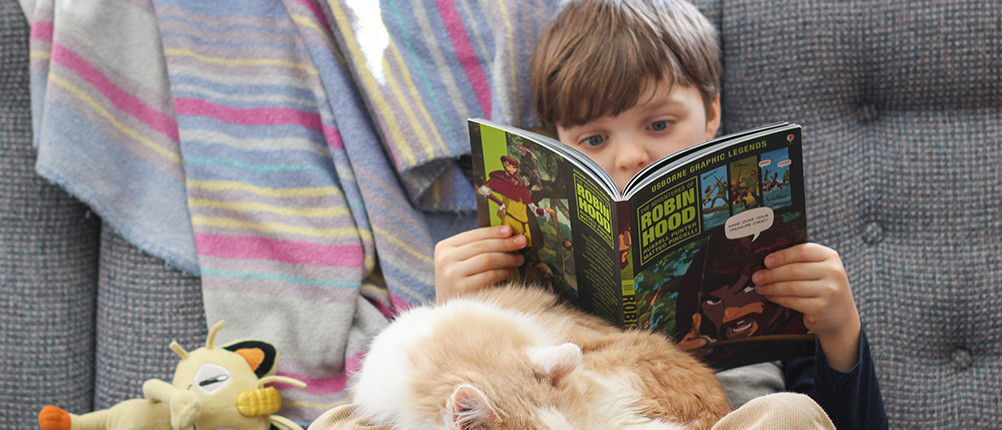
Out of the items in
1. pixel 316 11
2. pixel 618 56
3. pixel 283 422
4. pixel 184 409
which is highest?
pixel 316 11

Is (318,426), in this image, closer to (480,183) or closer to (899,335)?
(480,183)

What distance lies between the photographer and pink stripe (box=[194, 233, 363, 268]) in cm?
106

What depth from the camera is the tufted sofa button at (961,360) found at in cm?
106

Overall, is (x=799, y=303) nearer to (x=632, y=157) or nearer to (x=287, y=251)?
(x=632, y=157)

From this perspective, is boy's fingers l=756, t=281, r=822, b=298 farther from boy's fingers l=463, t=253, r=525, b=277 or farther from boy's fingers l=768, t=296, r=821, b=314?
boy's fingers l=463, t=253, r=525, b=277

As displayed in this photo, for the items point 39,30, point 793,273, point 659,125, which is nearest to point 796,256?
point 793,273

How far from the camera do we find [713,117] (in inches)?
44.2

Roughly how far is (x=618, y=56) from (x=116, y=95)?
845 millimetres

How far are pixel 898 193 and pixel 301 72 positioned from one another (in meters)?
1.08

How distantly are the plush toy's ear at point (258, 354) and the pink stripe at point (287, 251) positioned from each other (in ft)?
0.53

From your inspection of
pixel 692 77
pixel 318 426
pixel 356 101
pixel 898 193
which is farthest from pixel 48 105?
pixel 898 193

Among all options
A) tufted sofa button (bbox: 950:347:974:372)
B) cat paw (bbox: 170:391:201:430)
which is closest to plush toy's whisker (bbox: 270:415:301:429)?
cat paw (bbox: 170:391:201:430)

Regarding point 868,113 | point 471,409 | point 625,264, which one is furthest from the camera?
point 868,113

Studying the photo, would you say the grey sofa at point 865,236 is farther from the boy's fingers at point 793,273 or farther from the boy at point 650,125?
the boy's fingers at point 793,273
